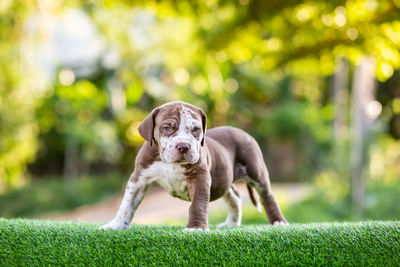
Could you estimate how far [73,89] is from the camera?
15.8m

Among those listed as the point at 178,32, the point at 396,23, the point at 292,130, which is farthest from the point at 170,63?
the point at 396,23

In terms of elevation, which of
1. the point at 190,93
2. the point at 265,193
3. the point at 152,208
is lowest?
the point at 152,208

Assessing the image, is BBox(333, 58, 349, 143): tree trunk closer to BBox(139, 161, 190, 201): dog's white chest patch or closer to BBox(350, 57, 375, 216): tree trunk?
BBox(350, 57, 375, 216): tree trunk

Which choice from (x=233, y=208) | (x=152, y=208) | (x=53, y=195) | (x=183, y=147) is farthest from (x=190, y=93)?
(x=183, y=147)

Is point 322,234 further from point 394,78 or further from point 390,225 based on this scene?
point 394,78

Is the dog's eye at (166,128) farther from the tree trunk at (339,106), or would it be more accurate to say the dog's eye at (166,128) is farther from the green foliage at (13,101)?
the green foliage at (13,101)

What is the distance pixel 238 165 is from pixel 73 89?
13456 millimetres

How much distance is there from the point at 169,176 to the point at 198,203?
0.88 feet

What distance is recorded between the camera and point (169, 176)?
2891 mm

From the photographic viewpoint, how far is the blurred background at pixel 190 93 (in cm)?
660

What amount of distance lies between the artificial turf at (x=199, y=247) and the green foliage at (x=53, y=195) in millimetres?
12145

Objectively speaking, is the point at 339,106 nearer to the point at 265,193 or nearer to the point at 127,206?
the point at 265,193

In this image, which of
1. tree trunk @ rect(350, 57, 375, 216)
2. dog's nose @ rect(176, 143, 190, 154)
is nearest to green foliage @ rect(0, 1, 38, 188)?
tree trunk @ rect(350, 57, 375, 216)

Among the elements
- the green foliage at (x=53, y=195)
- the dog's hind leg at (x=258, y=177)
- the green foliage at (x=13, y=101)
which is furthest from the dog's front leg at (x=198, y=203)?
the green foliage at (x=53, y=195)
